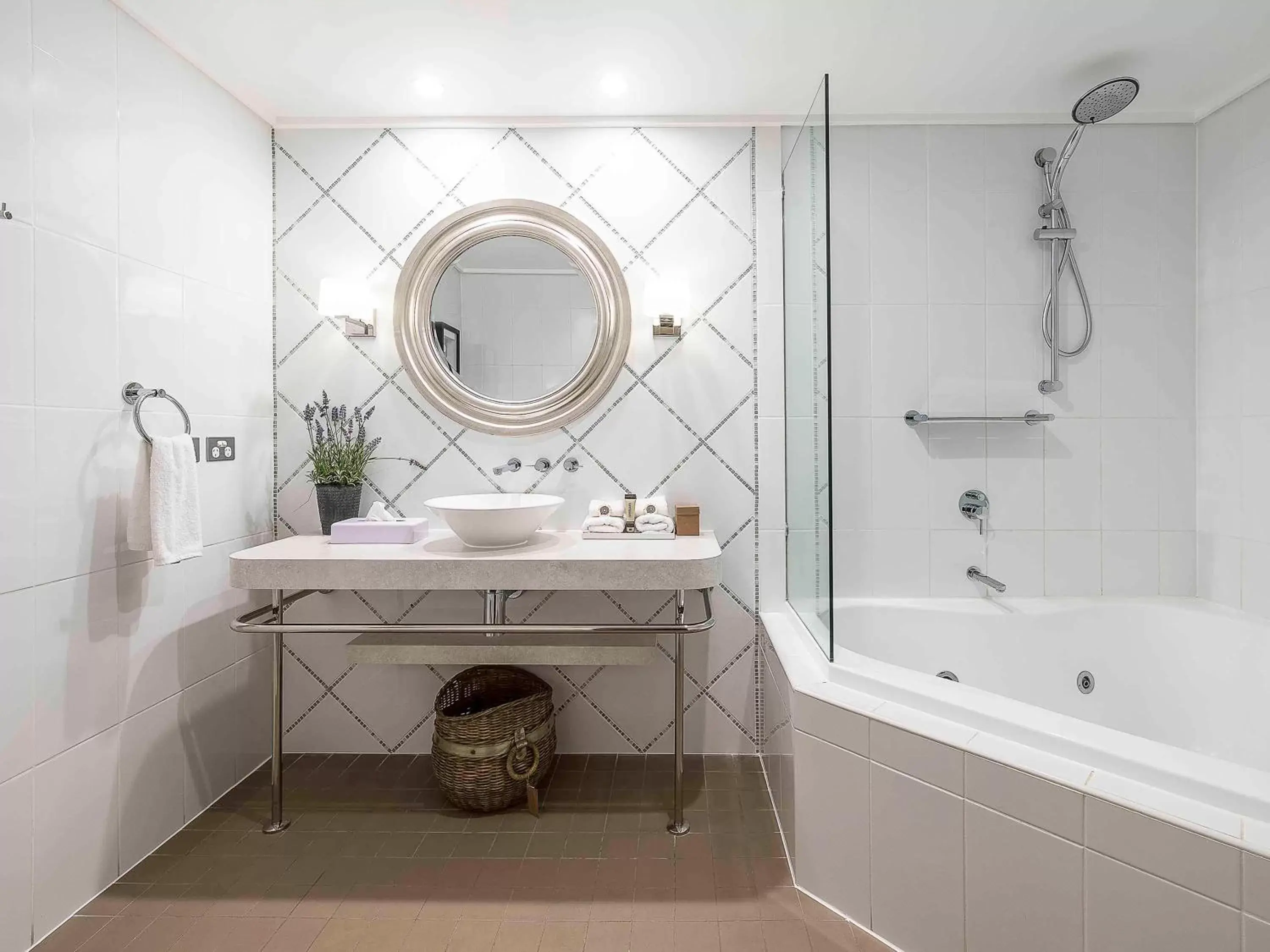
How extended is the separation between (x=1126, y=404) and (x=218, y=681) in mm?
3272

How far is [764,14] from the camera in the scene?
75.8 inches

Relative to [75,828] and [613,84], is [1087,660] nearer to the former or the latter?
[613,84]

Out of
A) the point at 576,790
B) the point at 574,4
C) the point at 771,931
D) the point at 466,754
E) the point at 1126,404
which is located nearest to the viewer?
the point at 771,931

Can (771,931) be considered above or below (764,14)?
below

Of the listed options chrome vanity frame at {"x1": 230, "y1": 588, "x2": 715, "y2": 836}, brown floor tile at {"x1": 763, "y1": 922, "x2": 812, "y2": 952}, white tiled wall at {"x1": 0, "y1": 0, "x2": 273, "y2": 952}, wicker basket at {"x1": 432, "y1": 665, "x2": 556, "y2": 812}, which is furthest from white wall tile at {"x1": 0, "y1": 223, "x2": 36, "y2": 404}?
brown floor tile at {"x1": 763, "y1": 922, "x2": 812, "y2": 952}

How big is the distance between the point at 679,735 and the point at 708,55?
→ 2.05 m

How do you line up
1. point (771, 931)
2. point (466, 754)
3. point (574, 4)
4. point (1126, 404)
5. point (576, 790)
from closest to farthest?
point (771, 931)
point (574, 4)
point (466, 754)
point (576, 790)
point (1126, 404)

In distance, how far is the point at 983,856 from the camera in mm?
1419

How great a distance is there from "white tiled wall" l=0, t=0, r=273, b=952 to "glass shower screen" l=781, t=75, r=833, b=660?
1863 mm

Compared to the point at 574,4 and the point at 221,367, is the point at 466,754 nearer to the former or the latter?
the point at 221,367

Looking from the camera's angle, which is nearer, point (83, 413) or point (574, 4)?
point (83, 413)

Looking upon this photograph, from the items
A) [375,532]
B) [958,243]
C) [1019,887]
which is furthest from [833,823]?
[958,243]


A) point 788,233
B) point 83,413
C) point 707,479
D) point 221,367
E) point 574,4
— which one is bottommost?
point 707,479

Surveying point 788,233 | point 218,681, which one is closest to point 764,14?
point 788,233
